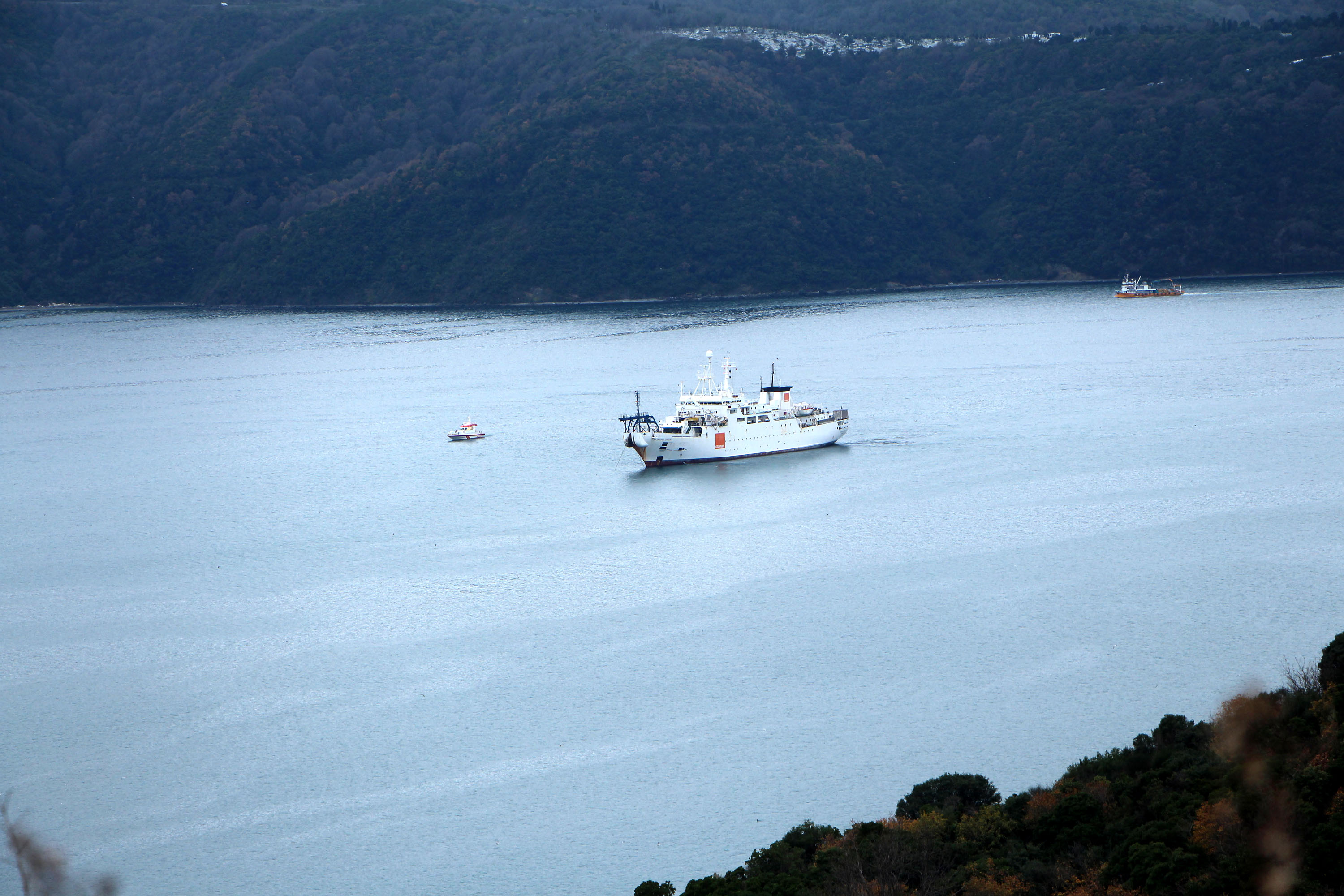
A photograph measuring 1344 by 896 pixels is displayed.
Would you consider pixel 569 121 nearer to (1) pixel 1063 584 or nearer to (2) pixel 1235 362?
(2) pixel 1235 362

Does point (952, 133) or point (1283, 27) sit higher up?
point (1283, 27)

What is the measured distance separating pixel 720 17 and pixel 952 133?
1666 inches

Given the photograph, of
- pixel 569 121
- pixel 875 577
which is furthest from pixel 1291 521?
pixel 569 121

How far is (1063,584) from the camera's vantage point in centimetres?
3547

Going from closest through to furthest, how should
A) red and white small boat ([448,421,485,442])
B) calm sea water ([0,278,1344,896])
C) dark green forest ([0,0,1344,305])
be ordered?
calm sea water ([0,278,1344,896]) < red and white small boat ([448,421,485,442]) < dark green forest ([0,0,1344,305])

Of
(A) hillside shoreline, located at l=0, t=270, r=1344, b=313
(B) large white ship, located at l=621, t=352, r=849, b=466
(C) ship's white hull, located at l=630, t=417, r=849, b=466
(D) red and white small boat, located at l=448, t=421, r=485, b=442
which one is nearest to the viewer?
(C) ship's white hull, located at l=630, t=417, r=849, b=466

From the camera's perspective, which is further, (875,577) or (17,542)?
(17,542)

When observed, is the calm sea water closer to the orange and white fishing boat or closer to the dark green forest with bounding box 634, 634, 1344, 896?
the dark green forest with bounding box 634, 634, 1344, 896

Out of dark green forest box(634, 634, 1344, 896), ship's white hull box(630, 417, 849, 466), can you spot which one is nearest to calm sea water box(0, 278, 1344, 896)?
ship's white hull box(630, 417, 849, 466)

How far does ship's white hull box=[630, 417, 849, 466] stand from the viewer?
54.7 meters

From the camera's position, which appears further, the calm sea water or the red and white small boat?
the red and white small boat

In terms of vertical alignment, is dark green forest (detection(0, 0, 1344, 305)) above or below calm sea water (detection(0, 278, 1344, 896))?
above

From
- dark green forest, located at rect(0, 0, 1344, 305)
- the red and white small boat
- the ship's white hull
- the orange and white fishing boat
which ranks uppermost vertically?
dark green forest, located at rect(0, 0, 1344, 305)

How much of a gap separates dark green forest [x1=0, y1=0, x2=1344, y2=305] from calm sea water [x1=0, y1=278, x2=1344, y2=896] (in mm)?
64143
